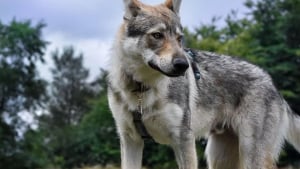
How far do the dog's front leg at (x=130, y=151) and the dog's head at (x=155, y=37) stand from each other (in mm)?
1093

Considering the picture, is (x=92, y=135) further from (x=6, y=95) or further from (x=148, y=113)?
(x=148, y=113)

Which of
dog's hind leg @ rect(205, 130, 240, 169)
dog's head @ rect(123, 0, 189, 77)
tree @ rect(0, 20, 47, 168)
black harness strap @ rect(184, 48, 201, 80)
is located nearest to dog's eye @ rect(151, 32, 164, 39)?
dog's head @ rect(123, 0, 189, 77)

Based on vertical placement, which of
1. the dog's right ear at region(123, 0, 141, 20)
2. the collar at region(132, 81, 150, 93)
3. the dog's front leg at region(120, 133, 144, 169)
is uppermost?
the dog's right ear at region(123, 0, 141, 20)

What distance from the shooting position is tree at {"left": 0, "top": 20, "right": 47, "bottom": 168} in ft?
153

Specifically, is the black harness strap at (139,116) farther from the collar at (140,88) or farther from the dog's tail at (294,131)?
the dog's tail at (294,131)

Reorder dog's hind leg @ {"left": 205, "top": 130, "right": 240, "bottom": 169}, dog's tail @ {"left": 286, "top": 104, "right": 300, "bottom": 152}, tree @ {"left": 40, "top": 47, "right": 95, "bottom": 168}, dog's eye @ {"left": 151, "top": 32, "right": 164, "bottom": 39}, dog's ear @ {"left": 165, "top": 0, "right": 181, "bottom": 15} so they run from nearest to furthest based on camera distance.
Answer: dog's eye @ {"left": 151, "top": 32, "right": 164, "bottom": 39} < dog's ear @ {"left": 165, "top": 0, "right": 181, "bottom": 15} < dog's hind leg @ {"left": 205, "top": 130, "right": 240, "bottom": 169} < dog's tail @ {"left": 286, "top": 104, "right": 300, "bottom": 152} < tree @ {"left": 40, "top": 47, "right": 95, "bottom": 168}

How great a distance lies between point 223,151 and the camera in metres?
8.64

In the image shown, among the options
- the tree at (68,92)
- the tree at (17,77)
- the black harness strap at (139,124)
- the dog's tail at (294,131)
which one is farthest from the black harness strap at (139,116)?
the tree at (68,92)

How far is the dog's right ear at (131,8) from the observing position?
689 centimetres

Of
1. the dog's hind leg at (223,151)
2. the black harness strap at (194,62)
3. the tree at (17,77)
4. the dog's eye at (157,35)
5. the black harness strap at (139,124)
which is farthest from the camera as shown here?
the tree at (17,77)

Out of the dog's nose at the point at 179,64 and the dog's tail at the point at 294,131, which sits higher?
the dog's nose at the point at 179,64

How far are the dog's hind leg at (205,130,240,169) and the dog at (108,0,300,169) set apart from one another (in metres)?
0.01

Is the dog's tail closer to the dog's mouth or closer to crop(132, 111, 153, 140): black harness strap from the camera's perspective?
crop(132, 111, 153, 140): black harness strap

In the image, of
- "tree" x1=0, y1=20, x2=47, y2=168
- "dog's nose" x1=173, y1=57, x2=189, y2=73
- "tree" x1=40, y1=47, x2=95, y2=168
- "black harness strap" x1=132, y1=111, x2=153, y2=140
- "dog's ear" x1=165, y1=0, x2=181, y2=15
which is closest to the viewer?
"dog's nose" x1=173, y1=57, x2=189, y2=73
